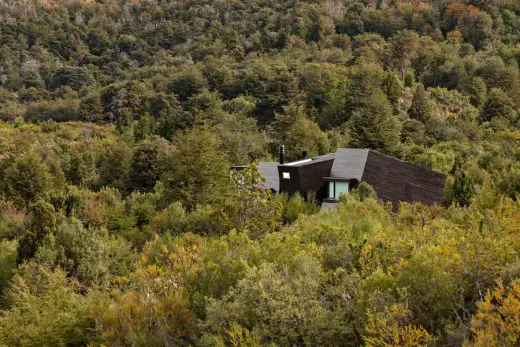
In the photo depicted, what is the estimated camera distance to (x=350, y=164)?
25.8m

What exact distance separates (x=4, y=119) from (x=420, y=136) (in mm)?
56633

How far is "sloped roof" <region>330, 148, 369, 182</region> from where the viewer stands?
82.8 feet

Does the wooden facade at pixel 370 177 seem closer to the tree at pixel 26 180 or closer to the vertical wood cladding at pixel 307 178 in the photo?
the vertical wood cladding at pixel 307 178

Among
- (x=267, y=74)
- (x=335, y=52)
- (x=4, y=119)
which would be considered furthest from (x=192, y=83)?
(x=4, y=119)

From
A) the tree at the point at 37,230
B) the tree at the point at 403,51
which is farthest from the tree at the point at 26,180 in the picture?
the tree at the point at 403,51

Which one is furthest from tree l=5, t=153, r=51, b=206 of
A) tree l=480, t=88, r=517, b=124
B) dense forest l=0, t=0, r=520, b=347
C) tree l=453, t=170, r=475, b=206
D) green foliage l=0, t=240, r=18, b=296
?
tree l=480, t=88, r=517, b=124

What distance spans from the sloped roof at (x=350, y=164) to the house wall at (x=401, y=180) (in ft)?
0.79

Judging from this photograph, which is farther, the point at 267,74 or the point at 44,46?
the point at 44,46

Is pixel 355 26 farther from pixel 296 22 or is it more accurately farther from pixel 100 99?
pixel 100 99

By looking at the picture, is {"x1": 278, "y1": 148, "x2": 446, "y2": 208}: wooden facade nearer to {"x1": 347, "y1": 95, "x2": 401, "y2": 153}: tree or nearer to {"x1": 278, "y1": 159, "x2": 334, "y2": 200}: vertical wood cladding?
{"x1": 278, "y1": 159, "x2": 334, "y2": 200}: vertical wood cladding

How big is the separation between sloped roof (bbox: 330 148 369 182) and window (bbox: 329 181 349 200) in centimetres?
35

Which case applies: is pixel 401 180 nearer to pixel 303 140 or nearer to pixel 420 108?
pixel 303 140

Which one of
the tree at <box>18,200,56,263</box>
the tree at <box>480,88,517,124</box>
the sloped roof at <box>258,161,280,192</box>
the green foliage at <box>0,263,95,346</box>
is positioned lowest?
the tree at <box>480,88,517,124</box>

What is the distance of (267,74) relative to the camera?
219ft
